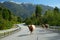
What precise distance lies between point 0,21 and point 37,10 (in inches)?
3353

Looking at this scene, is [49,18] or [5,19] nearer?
[49,18]

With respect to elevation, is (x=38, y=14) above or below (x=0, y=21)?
below

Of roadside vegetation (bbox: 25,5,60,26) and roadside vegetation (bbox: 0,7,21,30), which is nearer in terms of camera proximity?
roadside vegetation (bbox: 0,7,21,30)

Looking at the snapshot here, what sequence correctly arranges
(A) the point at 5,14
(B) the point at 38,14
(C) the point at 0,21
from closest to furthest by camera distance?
1. (C) the point at 0,21
2. (A) the point at 5,14
3. (B) the point at 38,14

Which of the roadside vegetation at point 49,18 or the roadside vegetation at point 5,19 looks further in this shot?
the roadside vegetation at point 49,18

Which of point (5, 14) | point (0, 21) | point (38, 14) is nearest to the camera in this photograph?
point (0, 21)

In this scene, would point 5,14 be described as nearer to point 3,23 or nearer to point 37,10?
point 37,10

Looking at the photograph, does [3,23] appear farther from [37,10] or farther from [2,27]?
[37,10]

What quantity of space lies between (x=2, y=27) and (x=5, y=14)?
55.3 m

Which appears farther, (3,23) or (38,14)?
(38,14)

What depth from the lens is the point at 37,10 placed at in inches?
5561

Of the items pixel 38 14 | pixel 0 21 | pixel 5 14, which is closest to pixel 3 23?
pixel 0 21

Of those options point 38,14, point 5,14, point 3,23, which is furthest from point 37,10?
point 3,23

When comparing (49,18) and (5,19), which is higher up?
(49,18)
